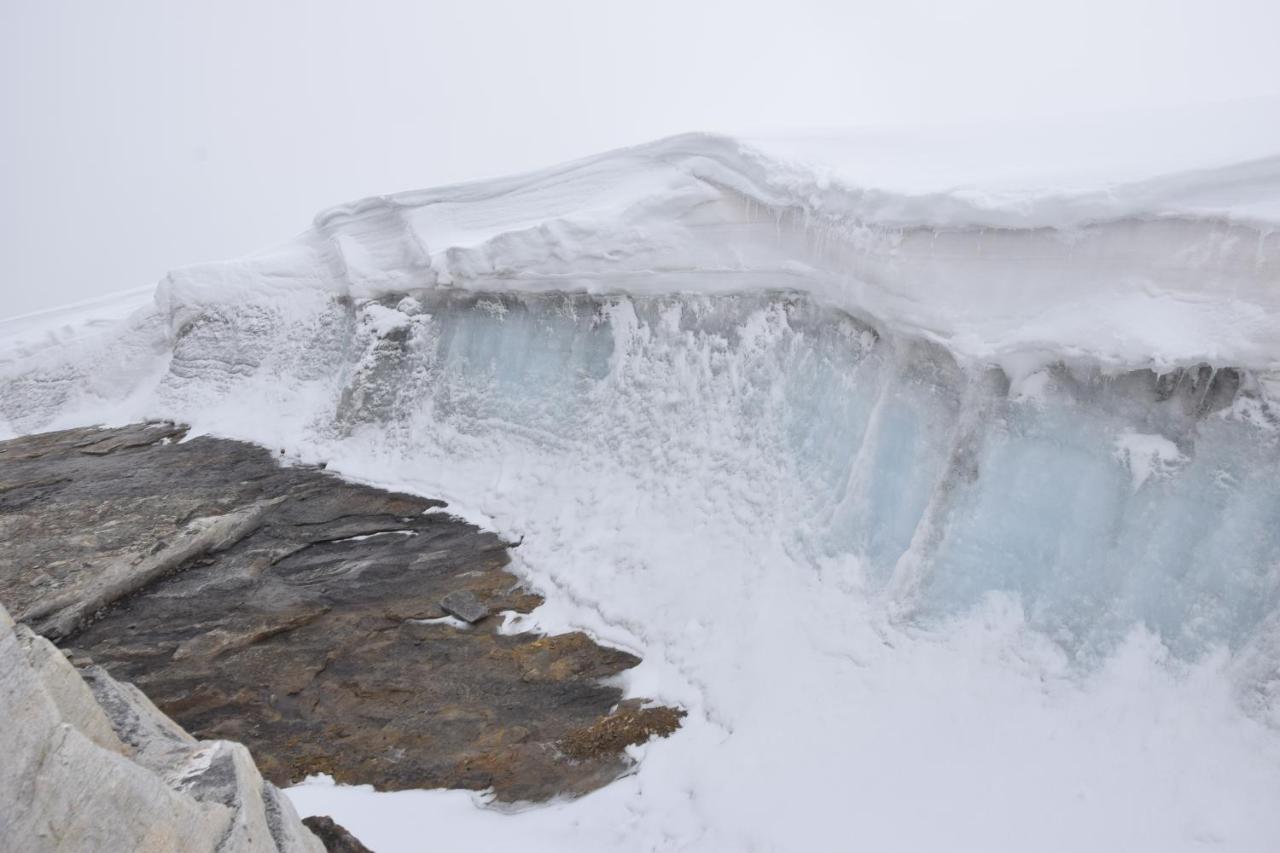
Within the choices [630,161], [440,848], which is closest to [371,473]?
[630,161]

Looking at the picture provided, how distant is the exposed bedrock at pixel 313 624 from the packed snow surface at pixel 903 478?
292 millimetres

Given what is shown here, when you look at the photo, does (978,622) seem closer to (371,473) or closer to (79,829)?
(79,829)

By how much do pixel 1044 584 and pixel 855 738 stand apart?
1207 mm

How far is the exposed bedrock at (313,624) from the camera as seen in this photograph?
4.61m

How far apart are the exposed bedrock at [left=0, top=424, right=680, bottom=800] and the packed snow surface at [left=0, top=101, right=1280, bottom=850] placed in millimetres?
292

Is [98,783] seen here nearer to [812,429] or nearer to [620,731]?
[620,731]

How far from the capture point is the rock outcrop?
8.50ft

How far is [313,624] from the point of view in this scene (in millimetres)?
5656

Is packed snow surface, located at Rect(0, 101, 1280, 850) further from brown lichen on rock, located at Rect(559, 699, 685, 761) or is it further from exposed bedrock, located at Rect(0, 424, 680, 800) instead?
exposed bedrock, located at Rect(0, 424, 680, 800)

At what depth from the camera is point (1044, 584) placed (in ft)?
13.1

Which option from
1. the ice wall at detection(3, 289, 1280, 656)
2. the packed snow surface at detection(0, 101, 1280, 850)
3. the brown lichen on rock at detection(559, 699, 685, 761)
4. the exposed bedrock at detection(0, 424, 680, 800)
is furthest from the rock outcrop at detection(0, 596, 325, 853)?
the ice wall at detection(3, 289, 1280, 656)

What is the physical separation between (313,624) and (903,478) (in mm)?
4086

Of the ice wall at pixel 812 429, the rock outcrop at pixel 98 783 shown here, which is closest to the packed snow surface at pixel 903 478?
the ice wall at pixel 812 429

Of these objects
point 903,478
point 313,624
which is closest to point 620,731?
point 903,478
